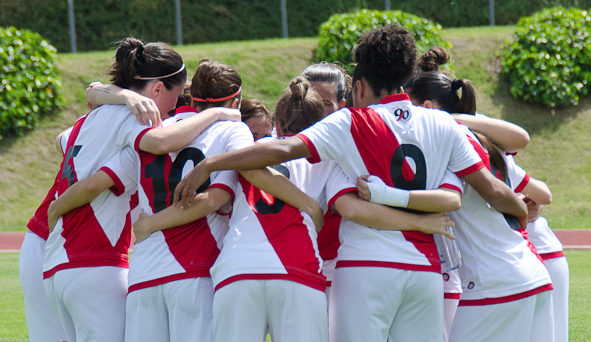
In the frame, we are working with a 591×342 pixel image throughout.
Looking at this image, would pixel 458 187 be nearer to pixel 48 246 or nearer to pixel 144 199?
pixel 144 199

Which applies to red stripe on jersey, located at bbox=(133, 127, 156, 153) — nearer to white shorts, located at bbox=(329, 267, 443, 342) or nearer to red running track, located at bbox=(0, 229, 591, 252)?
white shorts, located at bbox=(329, 267, 443, 342)

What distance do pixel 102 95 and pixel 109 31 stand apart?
753 inches

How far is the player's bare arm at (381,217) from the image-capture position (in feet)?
8.65

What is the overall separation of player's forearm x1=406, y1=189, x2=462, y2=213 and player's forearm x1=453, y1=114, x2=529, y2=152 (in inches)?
23.5

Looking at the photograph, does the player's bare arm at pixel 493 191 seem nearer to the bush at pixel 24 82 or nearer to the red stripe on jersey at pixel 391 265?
the red stripe on jersey at pixel 391 265

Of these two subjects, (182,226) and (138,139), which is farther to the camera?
(138,139)

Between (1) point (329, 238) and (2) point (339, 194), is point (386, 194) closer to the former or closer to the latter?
(2) point (339, 194)

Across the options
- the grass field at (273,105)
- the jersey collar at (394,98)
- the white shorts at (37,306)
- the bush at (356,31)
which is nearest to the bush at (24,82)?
the grass field at (273,105)

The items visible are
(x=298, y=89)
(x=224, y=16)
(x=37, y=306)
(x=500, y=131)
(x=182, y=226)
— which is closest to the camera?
(x=182, y=226)

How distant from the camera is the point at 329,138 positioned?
2656 millimetres

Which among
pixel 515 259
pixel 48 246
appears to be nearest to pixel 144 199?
pixel 48 246

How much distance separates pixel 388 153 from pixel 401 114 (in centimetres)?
20

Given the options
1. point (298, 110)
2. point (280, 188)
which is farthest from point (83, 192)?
point (298, 110)

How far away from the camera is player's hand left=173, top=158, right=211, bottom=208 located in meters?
2.68
